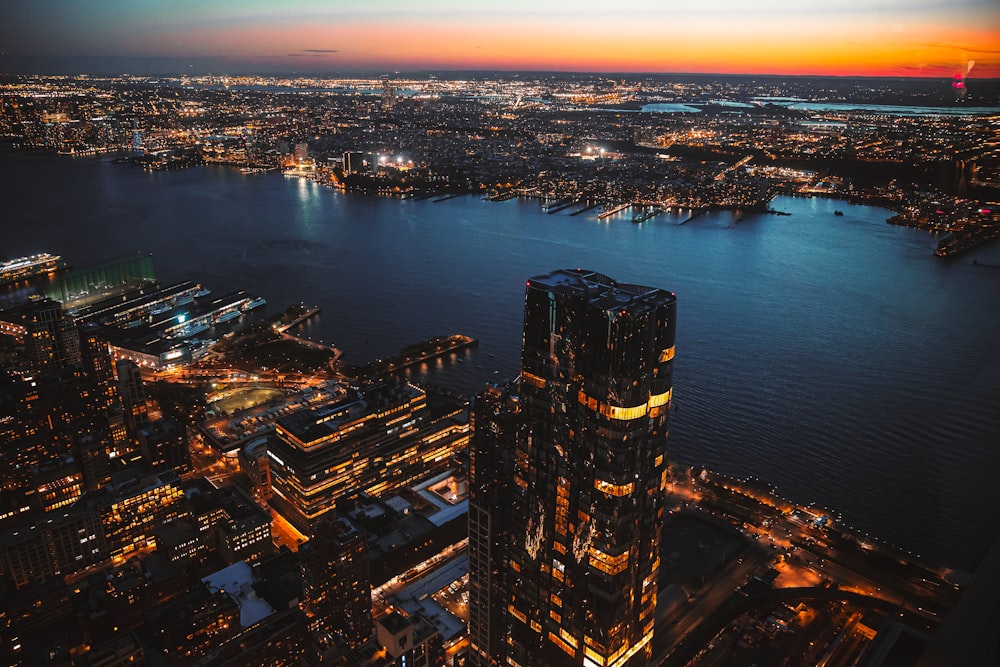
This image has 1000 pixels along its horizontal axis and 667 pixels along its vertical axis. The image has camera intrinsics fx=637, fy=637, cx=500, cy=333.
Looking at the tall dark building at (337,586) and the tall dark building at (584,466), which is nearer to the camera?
the tall dark building at (584,466)

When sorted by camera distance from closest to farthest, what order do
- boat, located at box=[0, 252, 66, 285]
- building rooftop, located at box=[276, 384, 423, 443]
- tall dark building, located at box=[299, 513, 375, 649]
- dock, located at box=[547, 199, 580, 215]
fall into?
tall dark building, located at box=[299, 513, 375, 649]
building rooftop, located at box=[276, 384, 423, 443]
boat, located at box=[0, 252, 66, 285]
dock, located at box=[547, 199, 580, 215]

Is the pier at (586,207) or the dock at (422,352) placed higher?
the pier at (586,207)

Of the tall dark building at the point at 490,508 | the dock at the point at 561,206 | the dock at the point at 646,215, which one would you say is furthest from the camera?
the dock at the point at 561,206

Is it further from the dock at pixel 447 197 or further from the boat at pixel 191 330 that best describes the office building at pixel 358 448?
the dock at pixel 447 197

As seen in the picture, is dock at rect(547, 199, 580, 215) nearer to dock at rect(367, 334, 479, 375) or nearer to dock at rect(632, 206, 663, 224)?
dock at rect(632, 206, 663, 224)

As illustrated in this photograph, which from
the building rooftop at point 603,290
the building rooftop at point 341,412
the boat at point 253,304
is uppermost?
the building rooftop at point 603,290

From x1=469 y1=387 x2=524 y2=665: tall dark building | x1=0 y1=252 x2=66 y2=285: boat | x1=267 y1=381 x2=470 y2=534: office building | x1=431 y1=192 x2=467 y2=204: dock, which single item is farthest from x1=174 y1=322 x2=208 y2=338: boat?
x1=431 y1=192 x2=467 y2=204: dock

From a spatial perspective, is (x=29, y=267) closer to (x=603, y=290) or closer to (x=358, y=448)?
(x=358, y=448)

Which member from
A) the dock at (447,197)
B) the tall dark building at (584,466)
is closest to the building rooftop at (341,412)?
the tall dark building at (584,466)
